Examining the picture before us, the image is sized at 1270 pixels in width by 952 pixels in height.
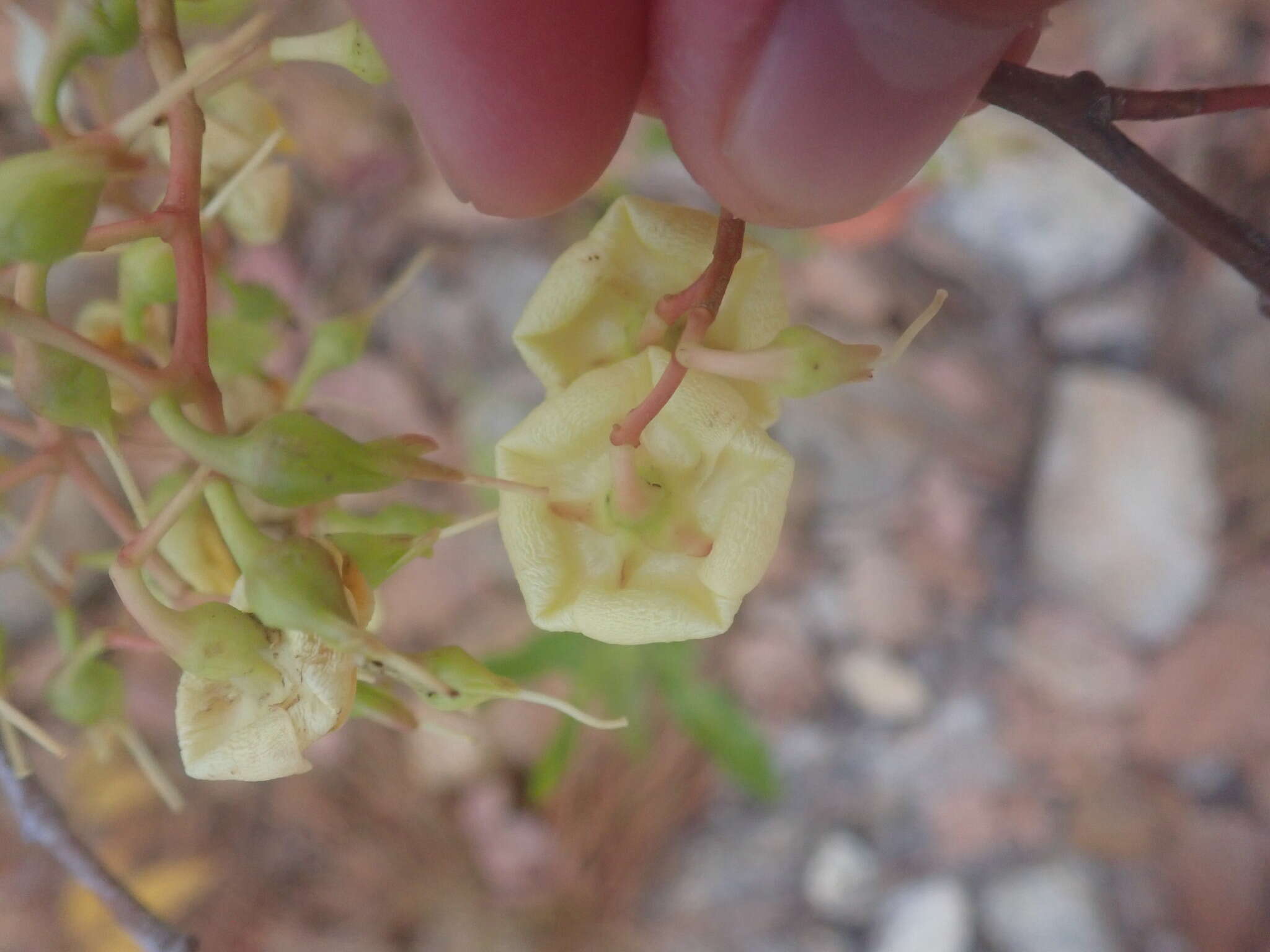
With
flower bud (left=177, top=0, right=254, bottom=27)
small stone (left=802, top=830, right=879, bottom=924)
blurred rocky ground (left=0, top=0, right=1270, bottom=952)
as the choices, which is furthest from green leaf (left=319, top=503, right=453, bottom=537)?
small stone (left=802, top=830, right=879, bottom=924)

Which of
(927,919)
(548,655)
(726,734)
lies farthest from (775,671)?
(548,655)

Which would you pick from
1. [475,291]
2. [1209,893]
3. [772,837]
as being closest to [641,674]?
[772,837]

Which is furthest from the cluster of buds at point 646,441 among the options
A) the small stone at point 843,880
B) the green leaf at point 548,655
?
the small stone at point 843,880

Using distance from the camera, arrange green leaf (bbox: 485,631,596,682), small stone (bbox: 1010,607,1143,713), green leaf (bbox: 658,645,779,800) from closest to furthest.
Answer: green leaf (bbox: 485,631,596,682)
green leaf (bbox: 658,645,779,800)
small stone (bbox: 1010,607,1143,713)

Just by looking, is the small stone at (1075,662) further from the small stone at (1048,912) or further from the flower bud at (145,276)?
the flower bud at (145,276)

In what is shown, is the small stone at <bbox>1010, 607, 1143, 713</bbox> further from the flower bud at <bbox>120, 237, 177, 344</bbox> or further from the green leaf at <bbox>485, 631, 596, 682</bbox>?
the flower bud at <bbox>120, 237, 177, 344</bbox>

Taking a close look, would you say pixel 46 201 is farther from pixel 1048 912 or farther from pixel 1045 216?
pixel 1045 216
